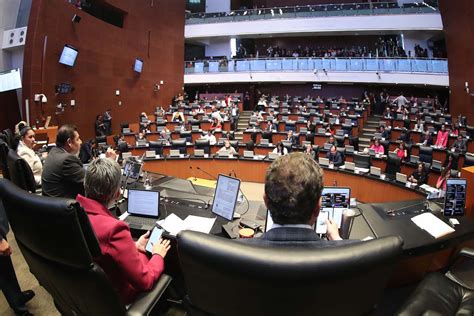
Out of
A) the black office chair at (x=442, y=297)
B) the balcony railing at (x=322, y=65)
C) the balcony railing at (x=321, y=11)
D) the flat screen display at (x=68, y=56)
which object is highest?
the balcony railing at (x=321, y=11)

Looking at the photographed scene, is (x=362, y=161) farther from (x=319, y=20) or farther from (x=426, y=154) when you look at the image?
(x=319, y=20)

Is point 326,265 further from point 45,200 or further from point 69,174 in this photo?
point 69,174

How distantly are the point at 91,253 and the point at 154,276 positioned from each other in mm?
603

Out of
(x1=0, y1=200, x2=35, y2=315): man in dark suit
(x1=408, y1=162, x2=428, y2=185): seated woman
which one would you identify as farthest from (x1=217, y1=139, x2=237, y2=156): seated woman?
(x1=0, y1=200, x2=35, y2=315): man in dark suit

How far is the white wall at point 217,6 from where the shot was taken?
23.3m

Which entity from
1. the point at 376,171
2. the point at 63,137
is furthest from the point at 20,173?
the point at 376,171

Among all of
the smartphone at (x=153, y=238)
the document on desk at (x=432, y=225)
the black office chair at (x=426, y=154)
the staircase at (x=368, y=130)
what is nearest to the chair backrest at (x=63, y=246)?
the smartphone at (x=153, y=238)

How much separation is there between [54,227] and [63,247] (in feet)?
0.31

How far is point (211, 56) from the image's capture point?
23078 millimetres

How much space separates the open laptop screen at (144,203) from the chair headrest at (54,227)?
1809 mm

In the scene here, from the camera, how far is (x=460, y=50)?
13.5 m

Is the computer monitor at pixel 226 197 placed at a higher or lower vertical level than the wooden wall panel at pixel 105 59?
lower

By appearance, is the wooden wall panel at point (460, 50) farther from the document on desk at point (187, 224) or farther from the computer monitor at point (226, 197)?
the document on desk at point (187, 224)

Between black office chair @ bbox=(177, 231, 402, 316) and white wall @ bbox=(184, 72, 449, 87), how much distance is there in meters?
17.5
